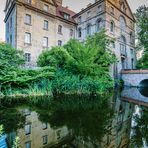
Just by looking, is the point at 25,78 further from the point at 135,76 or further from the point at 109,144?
the point at 135,76

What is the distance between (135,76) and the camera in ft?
86.6

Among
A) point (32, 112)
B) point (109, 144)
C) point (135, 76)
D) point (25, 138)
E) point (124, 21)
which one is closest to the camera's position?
point (109, 144)

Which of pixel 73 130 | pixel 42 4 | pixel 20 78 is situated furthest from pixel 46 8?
pixel 73 130

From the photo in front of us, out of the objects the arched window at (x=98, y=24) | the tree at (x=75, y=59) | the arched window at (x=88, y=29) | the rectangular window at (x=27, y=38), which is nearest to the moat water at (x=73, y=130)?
the tree at (x=75, y=59)

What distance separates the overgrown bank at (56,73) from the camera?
14.5 metres

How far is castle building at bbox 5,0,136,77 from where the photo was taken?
77.2 feet

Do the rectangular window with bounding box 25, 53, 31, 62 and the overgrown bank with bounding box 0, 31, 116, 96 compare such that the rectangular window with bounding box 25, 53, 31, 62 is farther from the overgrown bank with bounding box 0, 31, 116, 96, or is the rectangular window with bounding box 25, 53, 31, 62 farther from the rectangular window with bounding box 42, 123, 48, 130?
the rectangular window with bounding box 42, 123, 48, 130

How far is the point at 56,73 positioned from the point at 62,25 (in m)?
14.1

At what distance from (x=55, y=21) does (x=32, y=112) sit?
70.1 ft

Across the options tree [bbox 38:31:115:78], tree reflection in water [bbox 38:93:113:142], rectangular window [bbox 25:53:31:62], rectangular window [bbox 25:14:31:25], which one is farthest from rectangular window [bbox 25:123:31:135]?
rectangular window [bbox 25:14:31:25]

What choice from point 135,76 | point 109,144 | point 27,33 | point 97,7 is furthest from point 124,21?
point 109,144

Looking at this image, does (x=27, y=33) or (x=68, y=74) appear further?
(x=27, y=33)

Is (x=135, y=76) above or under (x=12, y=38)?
under

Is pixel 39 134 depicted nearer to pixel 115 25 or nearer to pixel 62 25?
pixel 62 25
